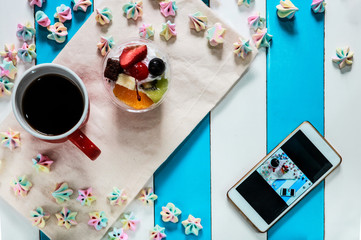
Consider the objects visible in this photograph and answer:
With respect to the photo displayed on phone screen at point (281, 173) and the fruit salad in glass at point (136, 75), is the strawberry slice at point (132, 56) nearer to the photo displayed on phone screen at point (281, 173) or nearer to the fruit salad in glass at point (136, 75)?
the fruit salad in glass at point (136, 75)

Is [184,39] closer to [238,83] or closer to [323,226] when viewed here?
[238,83]

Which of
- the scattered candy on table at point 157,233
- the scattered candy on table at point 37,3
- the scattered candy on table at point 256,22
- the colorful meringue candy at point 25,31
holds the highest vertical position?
the scattered candy on table at point 256,22

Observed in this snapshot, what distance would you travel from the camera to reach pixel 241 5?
733 mm

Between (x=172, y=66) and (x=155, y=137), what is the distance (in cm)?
13

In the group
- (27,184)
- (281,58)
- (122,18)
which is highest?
(281,58)

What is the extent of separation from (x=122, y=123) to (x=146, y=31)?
162 millimetres

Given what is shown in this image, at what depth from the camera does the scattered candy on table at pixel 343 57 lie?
0.74 metres

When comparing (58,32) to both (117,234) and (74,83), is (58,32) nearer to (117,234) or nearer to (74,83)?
(74,83)

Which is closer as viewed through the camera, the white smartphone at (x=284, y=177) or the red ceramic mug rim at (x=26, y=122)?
the red ceramic mug rim at (x=26, y=122)

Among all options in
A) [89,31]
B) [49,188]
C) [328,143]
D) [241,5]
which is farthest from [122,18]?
[328,143]

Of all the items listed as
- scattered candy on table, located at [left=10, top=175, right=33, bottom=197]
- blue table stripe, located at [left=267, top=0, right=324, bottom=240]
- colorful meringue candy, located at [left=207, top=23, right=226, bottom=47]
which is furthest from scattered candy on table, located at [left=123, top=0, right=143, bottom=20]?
scattered candy on table, located at [left=10, top=175, right=33, bottom=197]

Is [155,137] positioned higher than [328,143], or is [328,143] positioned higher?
[328,143]

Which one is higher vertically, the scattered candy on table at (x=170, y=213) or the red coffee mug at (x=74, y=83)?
the red coffee mug at (x=74, y=83)

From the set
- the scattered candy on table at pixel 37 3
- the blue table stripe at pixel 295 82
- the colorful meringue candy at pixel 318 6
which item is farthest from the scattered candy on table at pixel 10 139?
the colorful meringue candy at pixel 318 6
